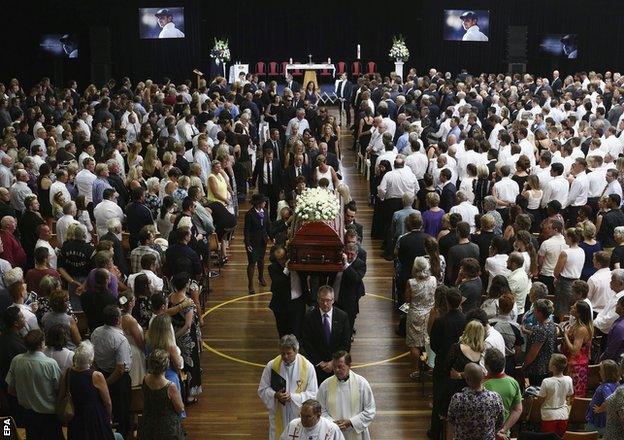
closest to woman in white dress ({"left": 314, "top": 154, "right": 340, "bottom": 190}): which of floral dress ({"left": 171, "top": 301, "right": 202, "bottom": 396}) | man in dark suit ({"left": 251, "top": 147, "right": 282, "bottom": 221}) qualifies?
man in dark suit ({"left": 251, "top": 147, "right": 282, "bottom": 221})

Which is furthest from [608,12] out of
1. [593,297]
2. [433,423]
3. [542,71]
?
[433,423]

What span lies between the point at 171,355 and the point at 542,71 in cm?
2557

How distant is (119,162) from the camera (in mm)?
13352

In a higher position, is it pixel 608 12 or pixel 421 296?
pixel 608 12

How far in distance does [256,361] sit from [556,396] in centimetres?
393

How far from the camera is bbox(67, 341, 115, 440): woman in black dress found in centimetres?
688

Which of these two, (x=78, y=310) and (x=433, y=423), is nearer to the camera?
(x=433, y=423)

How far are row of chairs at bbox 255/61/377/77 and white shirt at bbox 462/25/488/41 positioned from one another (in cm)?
350

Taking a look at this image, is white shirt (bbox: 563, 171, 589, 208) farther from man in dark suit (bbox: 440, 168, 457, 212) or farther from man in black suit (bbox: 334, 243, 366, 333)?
man in black suit (bbox: 334, 243, 366, 333)

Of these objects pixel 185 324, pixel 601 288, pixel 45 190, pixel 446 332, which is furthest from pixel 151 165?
pixel 601 288

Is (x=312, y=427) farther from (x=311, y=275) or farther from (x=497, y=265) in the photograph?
(x=497, y=265)

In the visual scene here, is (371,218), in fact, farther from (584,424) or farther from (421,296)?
(584,424)

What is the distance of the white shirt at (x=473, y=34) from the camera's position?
98.1ft

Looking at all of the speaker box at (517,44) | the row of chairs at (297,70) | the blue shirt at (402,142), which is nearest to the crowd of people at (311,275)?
the blue shirt at (402,142)
